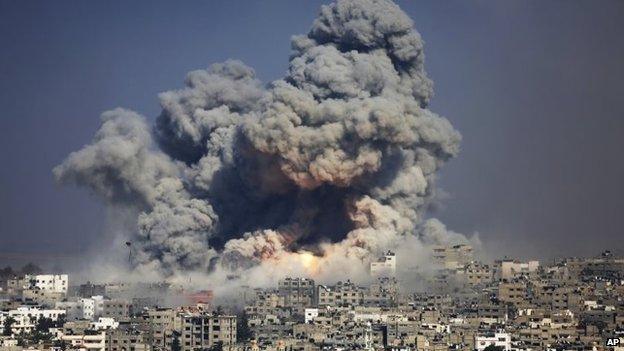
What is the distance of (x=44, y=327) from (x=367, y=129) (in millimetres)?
13731

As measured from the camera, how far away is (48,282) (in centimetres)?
9138

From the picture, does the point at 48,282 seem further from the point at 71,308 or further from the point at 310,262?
the point at 310,262

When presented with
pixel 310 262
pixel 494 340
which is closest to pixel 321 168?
pixel 310 262

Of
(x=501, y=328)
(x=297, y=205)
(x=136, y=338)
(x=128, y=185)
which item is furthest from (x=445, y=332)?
(x=128, y=185)

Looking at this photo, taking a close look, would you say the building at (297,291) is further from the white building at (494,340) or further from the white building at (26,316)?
the white building at (494,340)

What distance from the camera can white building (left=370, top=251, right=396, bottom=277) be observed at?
85062 mm

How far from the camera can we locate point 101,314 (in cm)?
8169

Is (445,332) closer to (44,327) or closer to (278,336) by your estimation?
(278,336)

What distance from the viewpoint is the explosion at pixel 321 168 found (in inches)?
3383

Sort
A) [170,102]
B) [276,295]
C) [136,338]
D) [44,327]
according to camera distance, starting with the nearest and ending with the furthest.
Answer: [136,338] → [44,327] → [276,295] → [170,102]

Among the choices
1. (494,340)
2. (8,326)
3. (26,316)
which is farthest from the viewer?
(26,316)

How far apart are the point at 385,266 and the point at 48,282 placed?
1291 centimetres

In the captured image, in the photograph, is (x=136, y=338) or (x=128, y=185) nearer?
(x=136, y=338)

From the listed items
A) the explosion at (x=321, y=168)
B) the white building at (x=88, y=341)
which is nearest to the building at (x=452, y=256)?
the explosion at (x=321, y=168)
